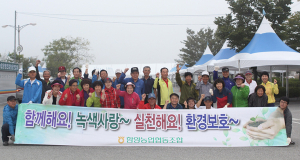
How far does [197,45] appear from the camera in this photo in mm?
43594

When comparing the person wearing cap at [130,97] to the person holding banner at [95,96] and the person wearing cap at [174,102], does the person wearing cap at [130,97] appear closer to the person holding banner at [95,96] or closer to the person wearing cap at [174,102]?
the person holding banner at [95,96]

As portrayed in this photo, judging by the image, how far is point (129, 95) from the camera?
5.79 meters

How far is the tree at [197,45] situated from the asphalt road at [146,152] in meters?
37.7

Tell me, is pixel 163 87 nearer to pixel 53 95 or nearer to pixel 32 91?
pixel 53 95

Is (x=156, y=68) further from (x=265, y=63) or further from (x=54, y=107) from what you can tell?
(x=54, y=107)

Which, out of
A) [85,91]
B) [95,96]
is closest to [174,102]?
[95,96]

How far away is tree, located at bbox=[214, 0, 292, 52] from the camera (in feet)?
67.2

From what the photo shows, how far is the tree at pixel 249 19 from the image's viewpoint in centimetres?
2047

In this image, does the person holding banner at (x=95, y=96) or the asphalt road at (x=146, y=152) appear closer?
the asphalt road at (x=146, y=152)

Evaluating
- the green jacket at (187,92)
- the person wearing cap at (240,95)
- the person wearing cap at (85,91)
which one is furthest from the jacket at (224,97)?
the person wearing cap at (85,91)

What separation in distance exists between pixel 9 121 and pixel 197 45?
40251 millimetres

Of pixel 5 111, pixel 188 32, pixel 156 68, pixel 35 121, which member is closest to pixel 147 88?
pixel 35 121

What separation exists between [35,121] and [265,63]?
11263 millimetres

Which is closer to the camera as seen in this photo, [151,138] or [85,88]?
[151,138]
